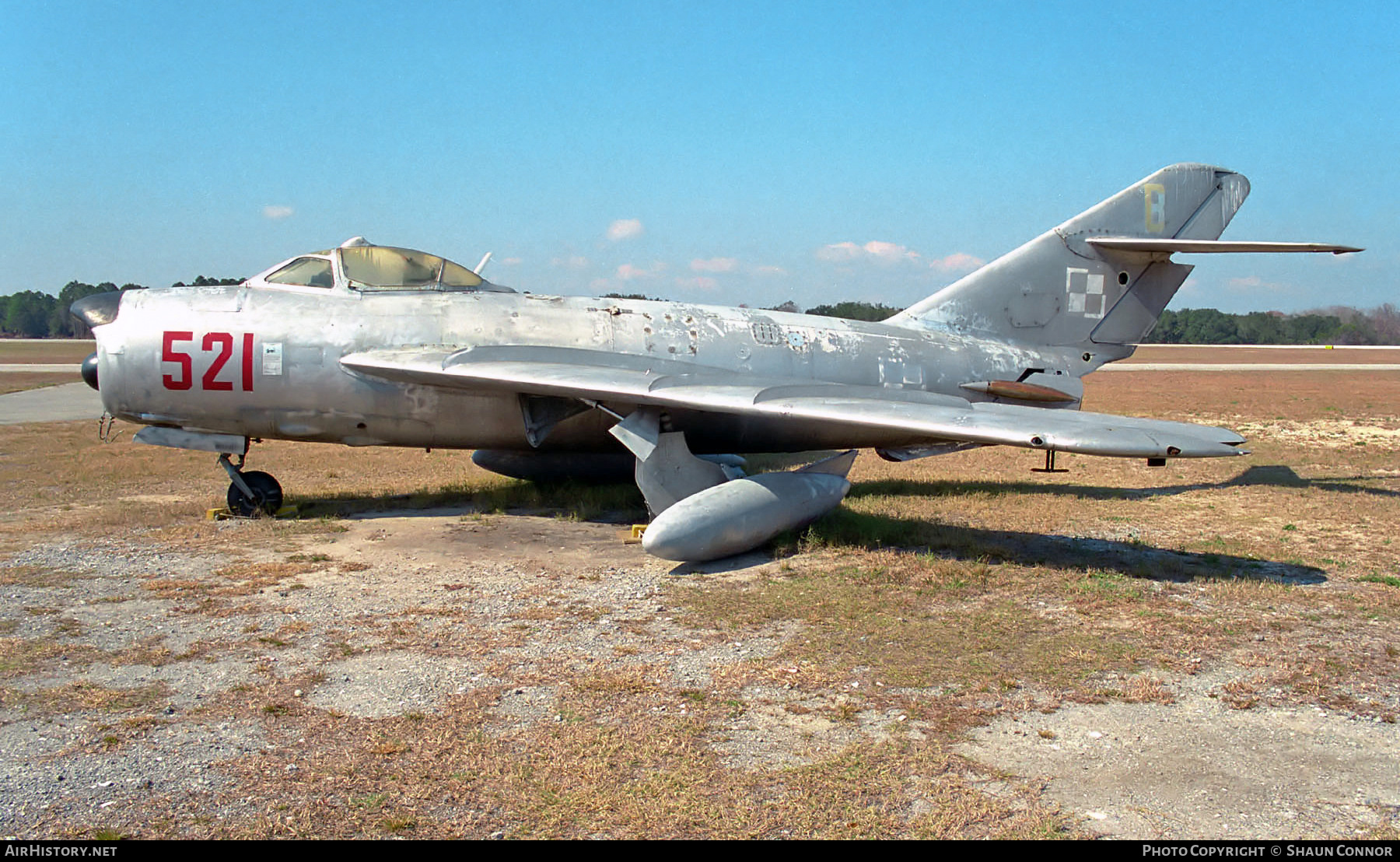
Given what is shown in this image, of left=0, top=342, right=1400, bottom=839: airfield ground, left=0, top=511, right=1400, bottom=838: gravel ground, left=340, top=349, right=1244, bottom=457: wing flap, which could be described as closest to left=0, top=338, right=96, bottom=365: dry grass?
left=340, top=349, right=1244, bottom=457: wing flap

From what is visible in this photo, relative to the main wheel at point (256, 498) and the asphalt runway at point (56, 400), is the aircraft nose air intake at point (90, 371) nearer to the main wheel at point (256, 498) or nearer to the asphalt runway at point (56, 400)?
the main wheel at point (256, 498)

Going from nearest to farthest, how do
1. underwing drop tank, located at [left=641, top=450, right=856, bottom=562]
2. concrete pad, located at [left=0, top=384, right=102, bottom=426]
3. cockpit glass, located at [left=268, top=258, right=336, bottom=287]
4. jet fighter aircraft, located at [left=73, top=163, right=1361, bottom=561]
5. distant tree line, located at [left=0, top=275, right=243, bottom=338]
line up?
underwing drop tank, located at [left=641, top=450, right=856, bottom=562] < jet fighter aircraft, located at [left=73, top=163, right=1361, bottom=561] < cockpit glass, located at [left=268, top=258, right=336, bottom=287] < concrete pad, located at [left=0, top=384, right=102, bottom=426] < distant tree line, located at [left=0, top=275, right=243, bottom=338]

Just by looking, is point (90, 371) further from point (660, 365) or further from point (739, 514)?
point (739, 514)

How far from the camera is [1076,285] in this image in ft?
41.2

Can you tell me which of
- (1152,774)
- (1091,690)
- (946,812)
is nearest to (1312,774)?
(1152,774)

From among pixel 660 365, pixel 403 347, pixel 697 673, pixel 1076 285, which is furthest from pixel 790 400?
pixel 1076 285

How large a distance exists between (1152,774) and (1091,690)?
3.59 ft

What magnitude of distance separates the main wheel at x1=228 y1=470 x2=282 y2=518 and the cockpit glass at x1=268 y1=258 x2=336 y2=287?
228 centimetres

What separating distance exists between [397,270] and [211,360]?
223 centimetres

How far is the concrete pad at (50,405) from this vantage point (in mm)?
20953

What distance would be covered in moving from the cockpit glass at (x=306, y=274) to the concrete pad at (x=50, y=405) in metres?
12.8

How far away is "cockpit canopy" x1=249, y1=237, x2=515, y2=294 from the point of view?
10.7m

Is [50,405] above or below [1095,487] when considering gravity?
above

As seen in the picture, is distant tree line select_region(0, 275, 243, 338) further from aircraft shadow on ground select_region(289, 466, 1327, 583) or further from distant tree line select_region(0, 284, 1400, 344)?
Result: aircraft shadow on ground select_region(289, 466, 1327, 583)
